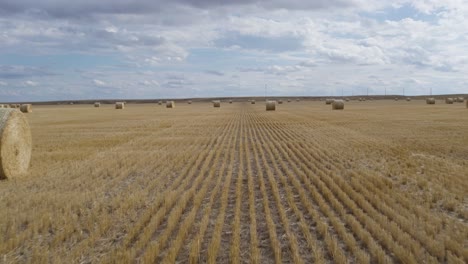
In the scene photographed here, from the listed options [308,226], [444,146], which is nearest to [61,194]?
[308,226]

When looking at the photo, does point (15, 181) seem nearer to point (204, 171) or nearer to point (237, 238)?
point (204, 171)

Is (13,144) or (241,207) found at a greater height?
(13,144)

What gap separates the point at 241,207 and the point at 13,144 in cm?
706

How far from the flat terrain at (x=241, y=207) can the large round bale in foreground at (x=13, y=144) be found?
43 cm

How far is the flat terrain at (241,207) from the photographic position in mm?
6121

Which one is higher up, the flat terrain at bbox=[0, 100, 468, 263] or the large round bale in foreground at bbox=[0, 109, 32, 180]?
the large round bale in foreground at bbox=[0, 109, 32, 180]

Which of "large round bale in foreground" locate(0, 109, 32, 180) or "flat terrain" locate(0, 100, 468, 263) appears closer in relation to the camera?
"flat terrain" locate(0, 100, 468, 263)

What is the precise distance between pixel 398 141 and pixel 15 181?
1402 cm

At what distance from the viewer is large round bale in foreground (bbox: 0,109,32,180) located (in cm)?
1137

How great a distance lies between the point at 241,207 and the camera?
837cm

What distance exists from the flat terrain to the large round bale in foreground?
427 mm

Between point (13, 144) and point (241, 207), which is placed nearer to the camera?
point (241, 207)

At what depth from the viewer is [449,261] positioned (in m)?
5.64

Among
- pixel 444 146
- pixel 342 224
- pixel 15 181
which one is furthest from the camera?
pixel 444 146
